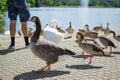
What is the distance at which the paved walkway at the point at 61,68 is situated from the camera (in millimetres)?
8906

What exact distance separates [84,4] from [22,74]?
10560 centimetres

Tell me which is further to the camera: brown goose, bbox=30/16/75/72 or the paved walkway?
brown goose, bbox=30/16/75/72

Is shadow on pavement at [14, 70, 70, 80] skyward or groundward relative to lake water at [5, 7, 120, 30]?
skyward

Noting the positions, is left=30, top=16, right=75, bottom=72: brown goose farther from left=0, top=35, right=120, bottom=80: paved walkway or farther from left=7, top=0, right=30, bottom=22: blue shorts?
left=7, top=0, right=30, bottom=22: blue shorts

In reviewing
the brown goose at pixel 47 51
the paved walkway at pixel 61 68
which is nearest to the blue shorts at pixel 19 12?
the paved walkway at pixel 61 68

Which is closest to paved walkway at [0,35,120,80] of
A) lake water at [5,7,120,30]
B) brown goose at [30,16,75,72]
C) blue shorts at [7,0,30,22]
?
brown goose at [30,16,75,72]

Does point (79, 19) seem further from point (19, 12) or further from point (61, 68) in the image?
point (61, 68)

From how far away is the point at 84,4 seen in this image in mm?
113750

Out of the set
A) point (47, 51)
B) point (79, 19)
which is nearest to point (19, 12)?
point (47, 51)

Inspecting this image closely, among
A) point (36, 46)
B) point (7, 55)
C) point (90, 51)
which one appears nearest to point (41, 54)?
point (36, 46)

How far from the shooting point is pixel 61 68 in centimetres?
992

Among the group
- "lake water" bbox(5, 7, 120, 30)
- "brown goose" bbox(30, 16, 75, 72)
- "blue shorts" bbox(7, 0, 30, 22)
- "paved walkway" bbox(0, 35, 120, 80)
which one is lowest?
"lake water" bbox(5, 7, 120, 30)

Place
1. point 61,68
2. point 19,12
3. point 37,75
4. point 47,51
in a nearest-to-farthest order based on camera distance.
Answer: point 37,75
point 47,51
point 61,68
point 19,12

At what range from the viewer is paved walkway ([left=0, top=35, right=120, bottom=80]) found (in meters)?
8.91
